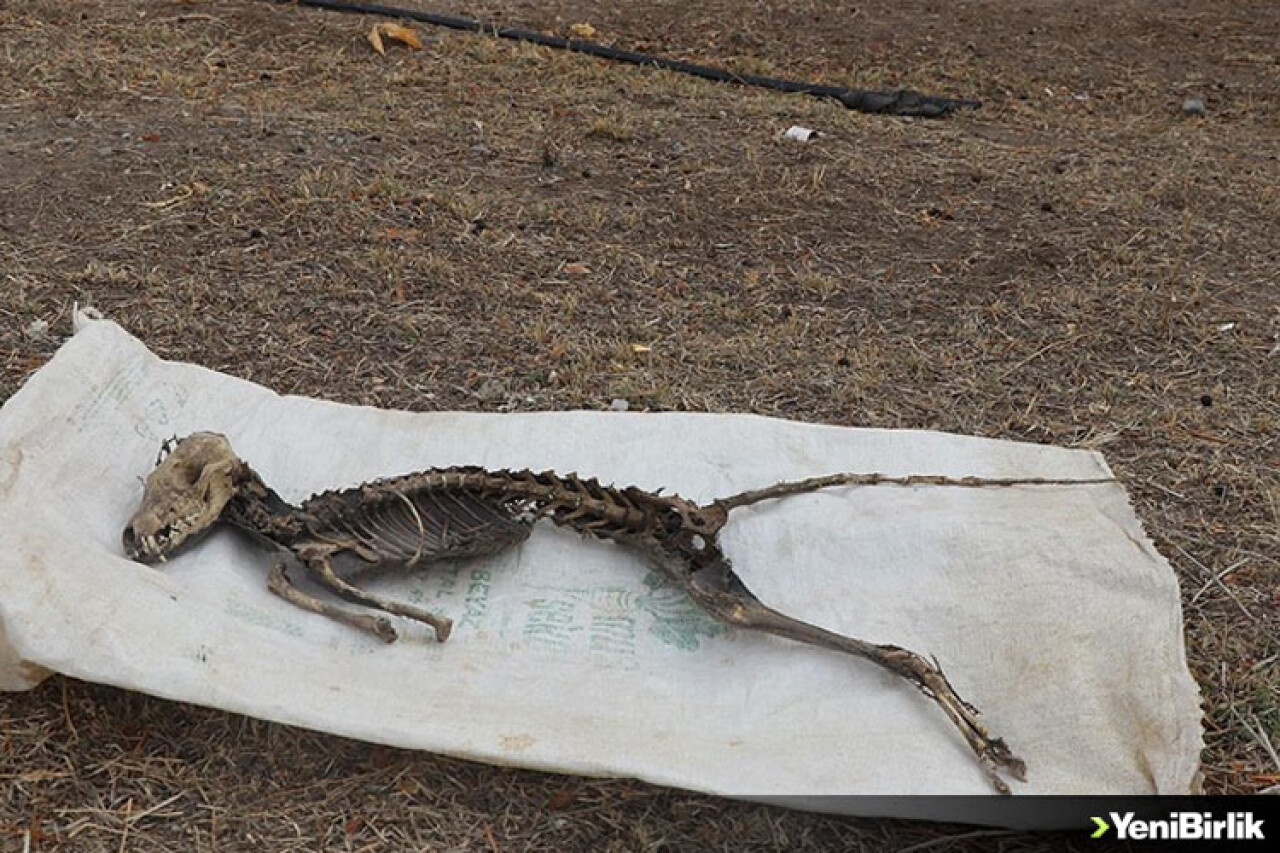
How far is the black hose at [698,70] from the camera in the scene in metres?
5.21

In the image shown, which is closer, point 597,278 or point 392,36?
point 597,278

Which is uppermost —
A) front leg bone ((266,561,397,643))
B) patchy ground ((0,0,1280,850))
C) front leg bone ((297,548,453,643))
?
front leg bone ((297,548,453,643))

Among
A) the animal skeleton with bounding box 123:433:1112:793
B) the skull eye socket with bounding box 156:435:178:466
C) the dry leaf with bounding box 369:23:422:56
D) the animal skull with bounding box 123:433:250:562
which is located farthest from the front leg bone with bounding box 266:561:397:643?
the dry leaf with bounding box 369:23:422:56

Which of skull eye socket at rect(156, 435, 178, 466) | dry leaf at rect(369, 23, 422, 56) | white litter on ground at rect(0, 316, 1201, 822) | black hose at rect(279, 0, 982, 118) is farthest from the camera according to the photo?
dry leaf at rect(369, 23, 422, 56)

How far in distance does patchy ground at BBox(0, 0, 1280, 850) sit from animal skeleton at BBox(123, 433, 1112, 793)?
0.33 metres

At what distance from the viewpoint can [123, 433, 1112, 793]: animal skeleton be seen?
2.34m

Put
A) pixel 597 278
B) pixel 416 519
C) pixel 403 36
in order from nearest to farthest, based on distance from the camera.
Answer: pixel 416 519 < pixel 597 278 < pixel 403 36

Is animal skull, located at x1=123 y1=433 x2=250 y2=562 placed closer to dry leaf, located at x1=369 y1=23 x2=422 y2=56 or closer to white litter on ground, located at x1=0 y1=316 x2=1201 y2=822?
white litter on ground, located at x1=0 y1=316 x2=1201 y2=822

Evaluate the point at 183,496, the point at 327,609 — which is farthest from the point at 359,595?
the point at 183,496

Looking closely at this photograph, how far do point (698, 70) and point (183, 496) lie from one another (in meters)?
3.79

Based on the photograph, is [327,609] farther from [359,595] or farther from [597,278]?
[597,278]

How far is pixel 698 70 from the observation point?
18.2 feet

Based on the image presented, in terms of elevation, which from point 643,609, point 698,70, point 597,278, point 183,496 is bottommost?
point 698,70

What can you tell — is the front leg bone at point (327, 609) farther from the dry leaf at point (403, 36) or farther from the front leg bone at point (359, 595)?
the dry leaf at point (403, 36)
